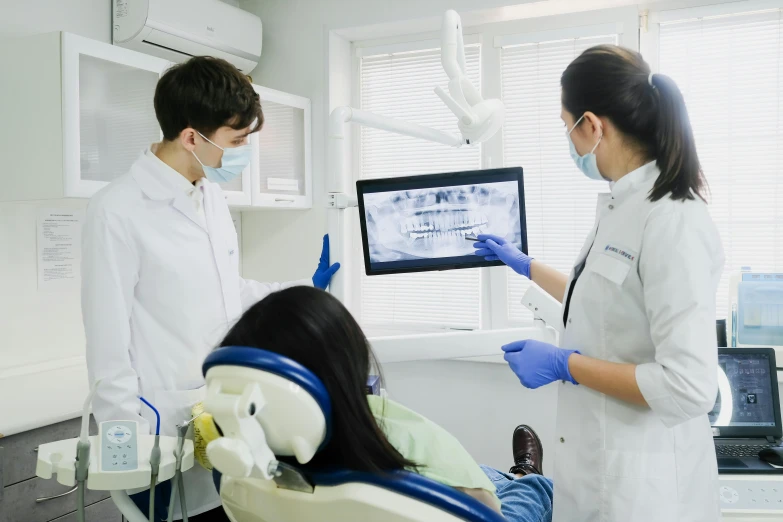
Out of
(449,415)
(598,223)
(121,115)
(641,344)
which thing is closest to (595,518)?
(641,344)

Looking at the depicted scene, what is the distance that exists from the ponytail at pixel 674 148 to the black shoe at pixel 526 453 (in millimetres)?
1210

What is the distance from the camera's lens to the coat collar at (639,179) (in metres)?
1.32

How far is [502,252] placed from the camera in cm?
183

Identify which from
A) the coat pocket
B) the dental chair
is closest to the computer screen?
the coat pocket

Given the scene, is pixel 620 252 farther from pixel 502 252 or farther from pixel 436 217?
pixel 436 217

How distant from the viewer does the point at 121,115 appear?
237cm

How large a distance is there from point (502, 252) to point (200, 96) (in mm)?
898

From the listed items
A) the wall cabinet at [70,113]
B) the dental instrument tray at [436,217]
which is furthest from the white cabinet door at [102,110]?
the dental instrument tray at [436,217]

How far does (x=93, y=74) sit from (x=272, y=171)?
3.30 feet

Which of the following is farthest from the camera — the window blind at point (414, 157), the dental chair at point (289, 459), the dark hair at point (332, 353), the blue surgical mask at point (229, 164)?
the window blind at point (414, 157)

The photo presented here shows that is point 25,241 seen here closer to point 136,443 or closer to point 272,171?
point 272,171

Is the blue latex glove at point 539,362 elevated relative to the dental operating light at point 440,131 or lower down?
lower down

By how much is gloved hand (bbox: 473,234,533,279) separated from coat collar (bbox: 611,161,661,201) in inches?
19.9

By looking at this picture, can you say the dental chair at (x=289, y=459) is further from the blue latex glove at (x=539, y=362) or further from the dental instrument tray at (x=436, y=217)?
the dental instrument tray at (x=436, y=217)
